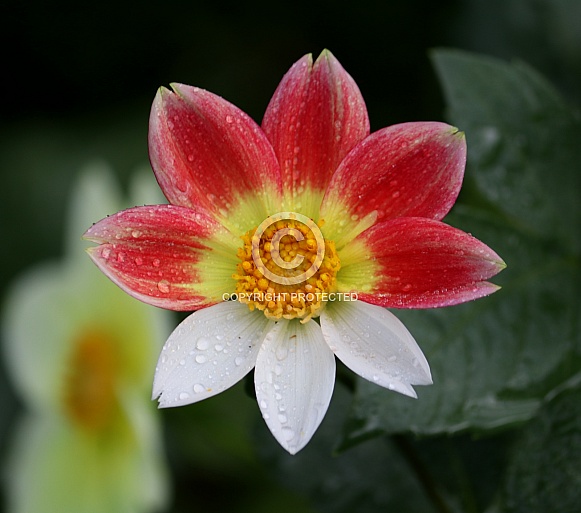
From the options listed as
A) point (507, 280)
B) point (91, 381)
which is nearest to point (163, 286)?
point (507, 280)

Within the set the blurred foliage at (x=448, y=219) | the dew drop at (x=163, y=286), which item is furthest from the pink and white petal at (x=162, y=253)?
the blurred foliage at (x=448, y=219)

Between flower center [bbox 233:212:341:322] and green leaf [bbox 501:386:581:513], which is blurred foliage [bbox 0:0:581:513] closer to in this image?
green leaf [bbox 501:386:581:513]

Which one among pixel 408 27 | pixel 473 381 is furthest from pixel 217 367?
pixel 408 27

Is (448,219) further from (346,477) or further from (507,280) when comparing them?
(346,477)

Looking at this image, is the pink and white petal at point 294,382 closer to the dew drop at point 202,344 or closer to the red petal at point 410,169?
the dew drop at point 202,344

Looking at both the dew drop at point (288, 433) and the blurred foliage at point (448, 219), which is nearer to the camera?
the dew drop at point (288, 433)

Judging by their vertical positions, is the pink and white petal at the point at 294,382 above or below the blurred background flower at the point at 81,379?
below

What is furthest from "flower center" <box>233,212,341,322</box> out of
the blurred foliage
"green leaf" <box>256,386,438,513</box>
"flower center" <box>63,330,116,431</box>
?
"flower center" <box>63,330,116,431</box>

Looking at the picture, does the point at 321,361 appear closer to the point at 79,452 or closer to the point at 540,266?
the point at 540,266
